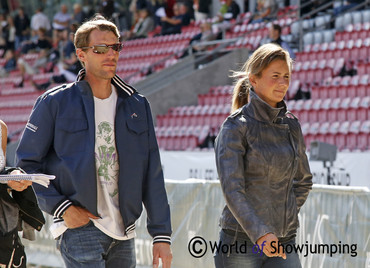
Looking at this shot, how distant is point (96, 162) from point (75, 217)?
286 millimetres

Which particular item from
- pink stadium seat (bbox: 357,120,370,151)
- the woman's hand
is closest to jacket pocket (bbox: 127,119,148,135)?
the woman's hand

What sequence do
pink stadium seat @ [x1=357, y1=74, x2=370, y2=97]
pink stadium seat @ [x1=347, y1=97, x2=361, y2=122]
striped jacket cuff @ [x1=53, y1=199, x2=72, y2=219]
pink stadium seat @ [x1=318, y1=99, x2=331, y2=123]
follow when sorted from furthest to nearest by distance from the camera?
pink stadium seat @ [x1=357, y1=74, x2=370, y2=97]
pink stadium seat @ [x1=318, y1=99, x2=331, y2=123]
pink stadium seat @ [x1=347, y1=97, x2=361, y2=122]
striped jacket cuff @ [x1=53, y1=199, x2=72, y2=219]

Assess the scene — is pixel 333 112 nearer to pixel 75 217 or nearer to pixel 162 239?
pixel 162 239

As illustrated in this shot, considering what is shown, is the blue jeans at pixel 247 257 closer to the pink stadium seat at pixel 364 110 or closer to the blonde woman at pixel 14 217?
the blonde woman at pixel 14 217

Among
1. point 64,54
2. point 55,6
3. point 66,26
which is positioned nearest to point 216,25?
point 64,54

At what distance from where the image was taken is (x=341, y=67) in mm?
15867

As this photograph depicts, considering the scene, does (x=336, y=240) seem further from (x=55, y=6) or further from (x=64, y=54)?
(x=55, y=6)

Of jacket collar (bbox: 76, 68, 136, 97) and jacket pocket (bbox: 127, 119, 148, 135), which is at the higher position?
jacket collar (bbox: 76, 68, 136, 97)

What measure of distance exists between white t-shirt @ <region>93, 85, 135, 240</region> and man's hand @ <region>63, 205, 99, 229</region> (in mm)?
73

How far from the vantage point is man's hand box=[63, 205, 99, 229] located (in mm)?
3635

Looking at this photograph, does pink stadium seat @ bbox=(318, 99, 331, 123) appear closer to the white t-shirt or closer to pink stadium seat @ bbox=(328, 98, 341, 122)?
pink stadium seat @ bbox=(328, 98, 341, 122)

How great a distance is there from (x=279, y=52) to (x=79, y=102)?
102cm

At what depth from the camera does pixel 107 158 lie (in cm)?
379

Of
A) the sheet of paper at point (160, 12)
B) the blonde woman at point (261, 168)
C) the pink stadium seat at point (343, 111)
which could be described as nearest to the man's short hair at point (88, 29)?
the blonde woman at point (261, 168)
